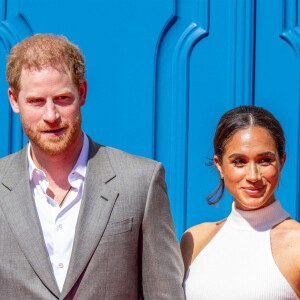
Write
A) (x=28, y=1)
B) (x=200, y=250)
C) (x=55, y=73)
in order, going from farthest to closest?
(x=28, y=1), (x=200, y=250), (x=55, y=73)

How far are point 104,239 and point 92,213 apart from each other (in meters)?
0.09

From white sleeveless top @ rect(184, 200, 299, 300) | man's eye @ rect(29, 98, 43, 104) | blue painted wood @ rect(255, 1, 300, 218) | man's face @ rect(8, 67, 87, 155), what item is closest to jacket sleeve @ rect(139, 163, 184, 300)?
white sleeveless top @ rect(184, 200, 299, 300)

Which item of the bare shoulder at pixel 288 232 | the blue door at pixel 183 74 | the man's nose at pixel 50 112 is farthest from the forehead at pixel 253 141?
the man's nose at pixel 50 112

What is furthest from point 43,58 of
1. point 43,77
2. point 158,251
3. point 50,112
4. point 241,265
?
point 241,265

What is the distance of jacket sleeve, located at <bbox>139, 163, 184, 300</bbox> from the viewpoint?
232 cm

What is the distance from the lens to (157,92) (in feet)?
9.52

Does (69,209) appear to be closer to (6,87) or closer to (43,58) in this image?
(43,58)

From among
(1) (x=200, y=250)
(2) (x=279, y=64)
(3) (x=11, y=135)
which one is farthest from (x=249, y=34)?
(3) (x=11, y=135)

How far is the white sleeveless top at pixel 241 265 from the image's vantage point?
2.28 m

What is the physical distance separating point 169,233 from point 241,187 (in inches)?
11.1

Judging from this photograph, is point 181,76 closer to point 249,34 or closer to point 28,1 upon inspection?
point 249,34

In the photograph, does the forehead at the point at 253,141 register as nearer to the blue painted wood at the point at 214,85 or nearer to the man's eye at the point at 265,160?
the man's eye at the point at 265,160

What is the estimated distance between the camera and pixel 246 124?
96.6 inches

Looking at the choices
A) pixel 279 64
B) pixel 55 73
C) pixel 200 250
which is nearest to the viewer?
pixel 55 73
